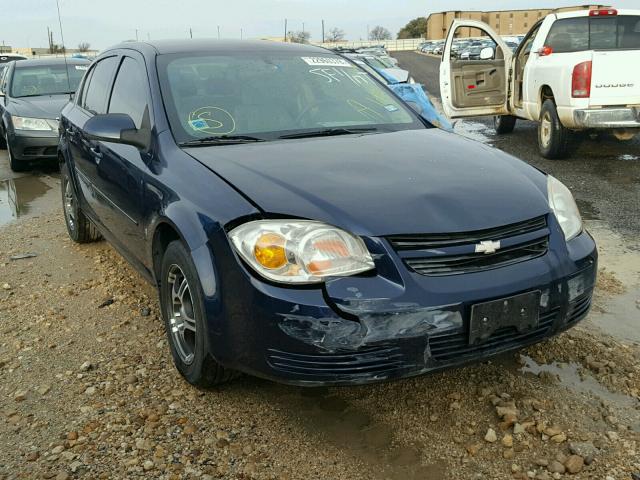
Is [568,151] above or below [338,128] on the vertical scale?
below

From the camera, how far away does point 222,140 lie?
3.18m

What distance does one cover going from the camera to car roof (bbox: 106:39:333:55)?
3.72 metres

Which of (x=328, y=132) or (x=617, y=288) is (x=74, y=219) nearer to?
(x=328, y=132)

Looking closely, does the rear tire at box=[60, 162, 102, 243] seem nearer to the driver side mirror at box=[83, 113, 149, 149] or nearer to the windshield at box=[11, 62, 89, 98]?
the driver side mirror at box=[83, 113, 149, 149]

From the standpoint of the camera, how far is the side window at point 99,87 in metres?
4.29

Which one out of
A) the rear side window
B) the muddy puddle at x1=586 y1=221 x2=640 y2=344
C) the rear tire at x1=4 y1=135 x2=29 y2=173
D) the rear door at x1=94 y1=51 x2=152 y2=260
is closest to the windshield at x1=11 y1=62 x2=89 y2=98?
the rear tire at x1=4 y1=135 x2=29 y2=173

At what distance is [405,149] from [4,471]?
2.21 meters

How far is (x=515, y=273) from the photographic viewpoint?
8.00 feet

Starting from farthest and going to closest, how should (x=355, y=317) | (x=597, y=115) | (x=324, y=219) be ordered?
1. (x=597, y=115)
2. (x=324, y=219)
3. (x=355, y=317)

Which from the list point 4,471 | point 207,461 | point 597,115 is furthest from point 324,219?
point 597,115

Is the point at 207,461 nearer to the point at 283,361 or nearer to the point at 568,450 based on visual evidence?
the point at 283,361

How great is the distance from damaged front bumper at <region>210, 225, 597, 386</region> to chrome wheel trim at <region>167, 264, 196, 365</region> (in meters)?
0.48

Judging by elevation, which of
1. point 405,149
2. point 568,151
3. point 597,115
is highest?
point 405,149

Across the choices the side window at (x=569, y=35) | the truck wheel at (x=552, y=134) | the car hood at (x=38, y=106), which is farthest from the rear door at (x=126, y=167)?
the side window at (x=569, y=35)
